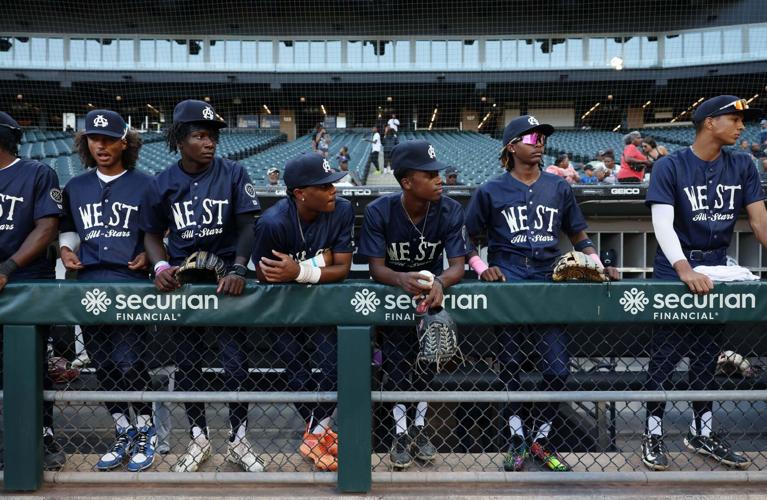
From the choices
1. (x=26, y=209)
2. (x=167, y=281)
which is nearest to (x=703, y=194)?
(x=167, y=281)

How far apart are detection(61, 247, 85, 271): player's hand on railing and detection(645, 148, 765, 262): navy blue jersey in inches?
105

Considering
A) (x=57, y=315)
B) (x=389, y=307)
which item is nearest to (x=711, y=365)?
(x=389, y=307)

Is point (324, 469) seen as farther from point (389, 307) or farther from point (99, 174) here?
point (99, 174)

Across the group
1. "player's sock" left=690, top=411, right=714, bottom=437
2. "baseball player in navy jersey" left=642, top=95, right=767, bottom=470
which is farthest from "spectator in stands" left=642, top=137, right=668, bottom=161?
"player's sock" left=690, top=411, right=714, bottom=437

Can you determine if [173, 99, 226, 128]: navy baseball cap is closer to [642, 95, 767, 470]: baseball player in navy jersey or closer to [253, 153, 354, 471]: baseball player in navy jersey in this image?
[253, 153, 354, 471]: baseball player in navy jersey

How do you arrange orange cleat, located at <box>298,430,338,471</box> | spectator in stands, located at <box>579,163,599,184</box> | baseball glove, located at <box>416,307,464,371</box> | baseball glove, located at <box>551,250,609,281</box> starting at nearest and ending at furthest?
baseball glove, located at <box>416,307,464,371</box> → baseball glove, located at <box>551,250,609,281</box> → orange cleat, located at <box>298,430,338,471</box> → spectator in stands, located at <box>579,163,599,184</box>

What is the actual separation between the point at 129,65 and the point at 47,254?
2424 centimetres

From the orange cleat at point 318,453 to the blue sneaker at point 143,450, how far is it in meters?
0.64

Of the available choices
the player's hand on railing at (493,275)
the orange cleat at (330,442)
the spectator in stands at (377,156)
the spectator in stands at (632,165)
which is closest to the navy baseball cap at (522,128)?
the player's hand on railing at (493,275)

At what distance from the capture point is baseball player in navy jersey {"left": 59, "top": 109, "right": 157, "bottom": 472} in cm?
261

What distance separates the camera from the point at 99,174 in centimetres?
294

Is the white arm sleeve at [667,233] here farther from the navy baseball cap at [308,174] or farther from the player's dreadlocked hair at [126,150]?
the player's dreadlocked hair at [126,150]

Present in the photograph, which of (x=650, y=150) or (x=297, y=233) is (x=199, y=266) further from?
(x=650, y=150)

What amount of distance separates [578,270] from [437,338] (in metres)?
0.62
